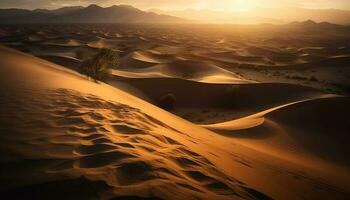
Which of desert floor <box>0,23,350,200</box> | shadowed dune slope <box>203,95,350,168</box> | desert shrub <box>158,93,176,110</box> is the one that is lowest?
desert shrub <box>158,93,176,110</box>

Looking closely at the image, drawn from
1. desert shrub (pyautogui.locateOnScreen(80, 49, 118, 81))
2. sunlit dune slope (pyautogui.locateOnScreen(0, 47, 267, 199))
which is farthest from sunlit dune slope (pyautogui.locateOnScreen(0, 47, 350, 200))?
desert shrub (pyautogui.locateOnScreen(80, 49, 118, 81))

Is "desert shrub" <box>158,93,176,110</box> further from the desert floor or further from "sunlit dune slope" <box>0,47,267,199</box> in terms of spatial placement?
"sunlit dune slope" <box>0,47,267,199</box>

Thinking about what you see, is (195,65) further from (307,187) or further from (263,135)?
(307,187)

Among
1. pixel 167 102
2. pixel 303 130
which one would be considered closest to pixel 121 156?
pixel 303 130

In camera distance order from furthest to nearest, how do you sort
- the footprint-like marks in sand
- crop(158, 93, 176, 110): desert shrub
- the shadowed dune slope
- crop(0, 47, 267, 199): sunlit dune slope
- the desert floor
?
crop(158, 93, 176, 110): desert shrub
the shadowed dune slope
the footprint-like marks in sand
the desert floor
crop(0, 47, 267, 199): sunlit dune slope

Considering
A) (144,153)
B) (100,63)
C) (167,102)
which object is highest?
(100,63)

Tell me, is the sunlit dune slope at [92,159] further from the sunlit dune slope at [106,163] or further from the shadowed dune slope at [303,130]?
the shadowed dune slope at [303,130]

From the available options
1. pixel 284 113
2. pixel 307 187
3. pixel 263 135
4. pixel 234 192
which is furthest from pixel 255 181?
pixel 284 113

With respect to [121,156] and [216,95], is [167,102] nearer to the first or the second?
[216,95]
